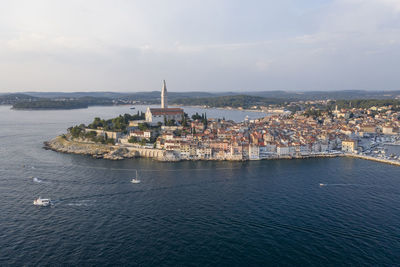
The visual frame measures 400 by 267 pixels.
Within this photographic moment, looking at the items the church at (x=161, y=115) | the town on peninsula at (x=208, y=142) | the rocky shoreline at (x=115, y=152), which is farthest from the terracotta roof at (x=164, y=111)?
the rocky shoreline at (x=115, y=152)

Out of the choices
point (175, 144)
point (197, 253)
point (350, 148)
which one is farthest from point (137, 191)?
point (350, 148)

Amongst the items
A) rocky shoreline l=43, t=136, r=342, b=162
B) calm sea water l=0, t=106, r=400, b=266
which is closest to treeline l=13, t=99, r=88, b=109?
rocky shoreline l=43, t=136, r=342, b=162

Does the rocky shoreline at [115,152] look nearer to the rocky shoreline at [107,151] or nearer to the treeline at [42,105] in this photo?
the rocky shoreline at [107,151]

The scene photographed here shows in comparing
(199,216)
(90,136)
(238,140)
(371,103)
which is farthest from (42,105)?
(199,216)

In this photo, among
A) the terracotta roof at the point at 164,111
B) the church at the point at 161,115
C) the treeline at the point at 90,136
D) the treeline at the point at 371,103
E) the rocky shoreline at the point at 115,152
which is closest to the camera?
the rocky shoreline at the point at 115,152

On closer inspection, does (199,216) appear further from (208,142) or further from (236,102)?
(236,102)

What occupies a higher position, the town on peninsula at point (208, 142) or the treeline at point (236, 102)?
the treeline at point (236, 102)

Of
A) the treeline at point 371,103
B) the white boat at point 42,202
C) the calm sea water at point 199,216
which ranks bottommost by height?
the calm sea water at point 199,216

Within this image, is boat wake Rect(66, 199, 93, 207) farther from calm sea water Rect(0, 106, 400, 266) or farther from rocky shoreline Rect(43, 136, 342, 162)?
rocky shoreline Rect(43, 136, 342, 162)

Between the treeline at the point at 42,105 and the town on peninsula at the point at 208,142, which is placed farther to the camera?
the treeline at the point at 42,105
